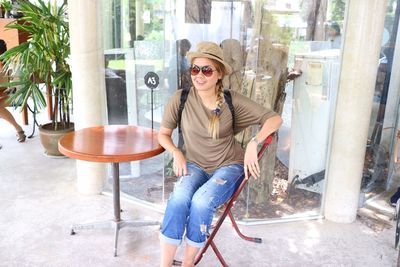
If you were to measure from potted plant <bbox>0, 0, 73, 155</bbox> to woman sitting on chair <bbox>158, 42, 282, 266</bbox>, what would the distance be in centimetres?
210

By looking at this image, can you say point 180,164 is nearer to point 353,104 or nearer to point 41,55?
point 353,104

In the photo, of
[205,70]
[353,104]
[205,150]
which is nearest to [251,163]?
[205,150]

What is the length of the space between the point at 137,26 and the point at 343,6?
4.86 feet

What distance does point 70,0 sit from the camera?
119 inches

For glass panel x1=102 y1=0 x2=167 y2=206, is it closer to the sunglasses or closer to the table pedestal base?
the table pedestal base

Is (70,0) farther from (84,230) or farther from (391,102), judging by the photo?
(391,102)

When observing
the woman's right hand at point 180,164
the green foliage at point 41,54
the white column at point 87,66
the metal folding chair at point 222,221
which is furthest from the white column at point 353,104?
the green foliage at point 41,54

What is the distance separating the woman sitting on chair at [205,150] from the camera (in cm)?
210

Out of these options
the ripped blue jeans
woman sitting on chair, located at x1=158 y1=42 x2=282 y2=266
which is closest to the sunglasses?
woman sitting on chair, located at x1=158 y1=42 x2=282 y2=266

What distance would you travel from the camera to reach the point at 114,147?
7.95ft

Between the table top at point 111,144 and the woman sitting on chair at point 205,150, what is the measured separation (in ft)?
0.48

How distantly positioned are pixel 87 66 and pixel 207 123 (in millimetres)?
1272

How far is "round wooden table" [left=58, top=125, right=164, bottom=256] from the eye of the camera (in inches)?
89.8

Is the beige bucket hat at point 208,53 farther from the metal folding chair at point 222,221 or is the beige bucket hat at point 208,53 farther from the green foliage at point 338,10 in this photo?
the green foliage at point 338,10
